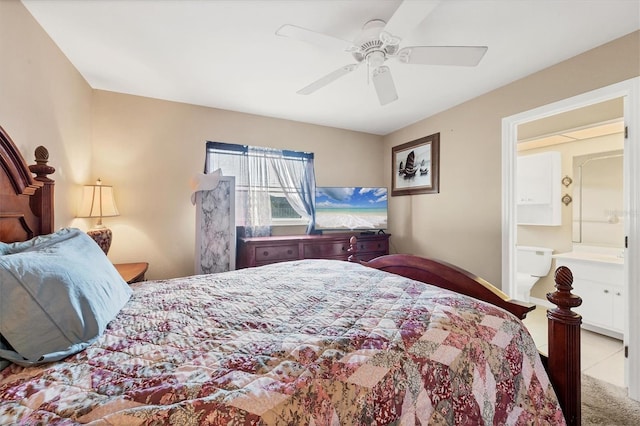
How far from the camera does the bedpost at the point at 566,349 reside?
41.0 inches

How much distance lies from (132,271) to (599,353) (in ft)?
13.4

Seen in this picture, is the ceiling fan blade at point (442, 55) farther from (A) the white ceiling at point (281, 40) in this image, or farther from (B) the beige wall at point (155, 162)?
(B) the beige wall at point (155, 162)

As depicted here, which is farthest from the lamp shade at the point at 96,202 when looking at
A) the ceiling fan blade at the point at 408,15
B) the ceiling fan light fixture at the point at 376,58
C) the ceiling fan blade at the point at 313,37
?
the ceiling fan blade at the point at 408,15

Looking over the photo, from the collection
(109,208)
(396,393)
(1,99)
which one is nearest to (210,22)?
(1,99)

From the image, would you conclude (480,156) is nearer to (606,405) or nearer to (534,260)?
(534,260)

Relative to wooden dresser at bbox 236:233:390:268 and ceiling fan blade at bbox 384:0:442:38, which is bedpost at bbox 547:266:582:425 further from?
wooden dresser at bbox 236:233:390:268

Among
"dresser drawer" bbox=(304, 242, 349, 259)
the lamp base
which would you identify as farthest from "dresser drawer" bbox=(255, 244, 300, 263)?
the lamp base

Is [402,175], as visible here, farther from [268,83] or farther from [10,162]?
[10,162]

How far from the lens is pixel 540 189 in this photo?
11.7ft

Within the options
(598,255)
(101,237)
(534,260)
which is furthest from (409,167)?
(101,237)

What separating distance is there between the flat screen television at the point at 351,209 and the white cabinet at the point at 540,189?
195 cm

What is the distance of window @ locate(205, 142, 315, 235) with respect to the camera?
3.21 meters

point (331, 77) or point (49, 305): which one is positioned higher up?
point (331, 77)

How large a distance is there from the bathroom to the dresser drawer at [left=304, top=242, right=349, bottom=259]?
86.7 inches
